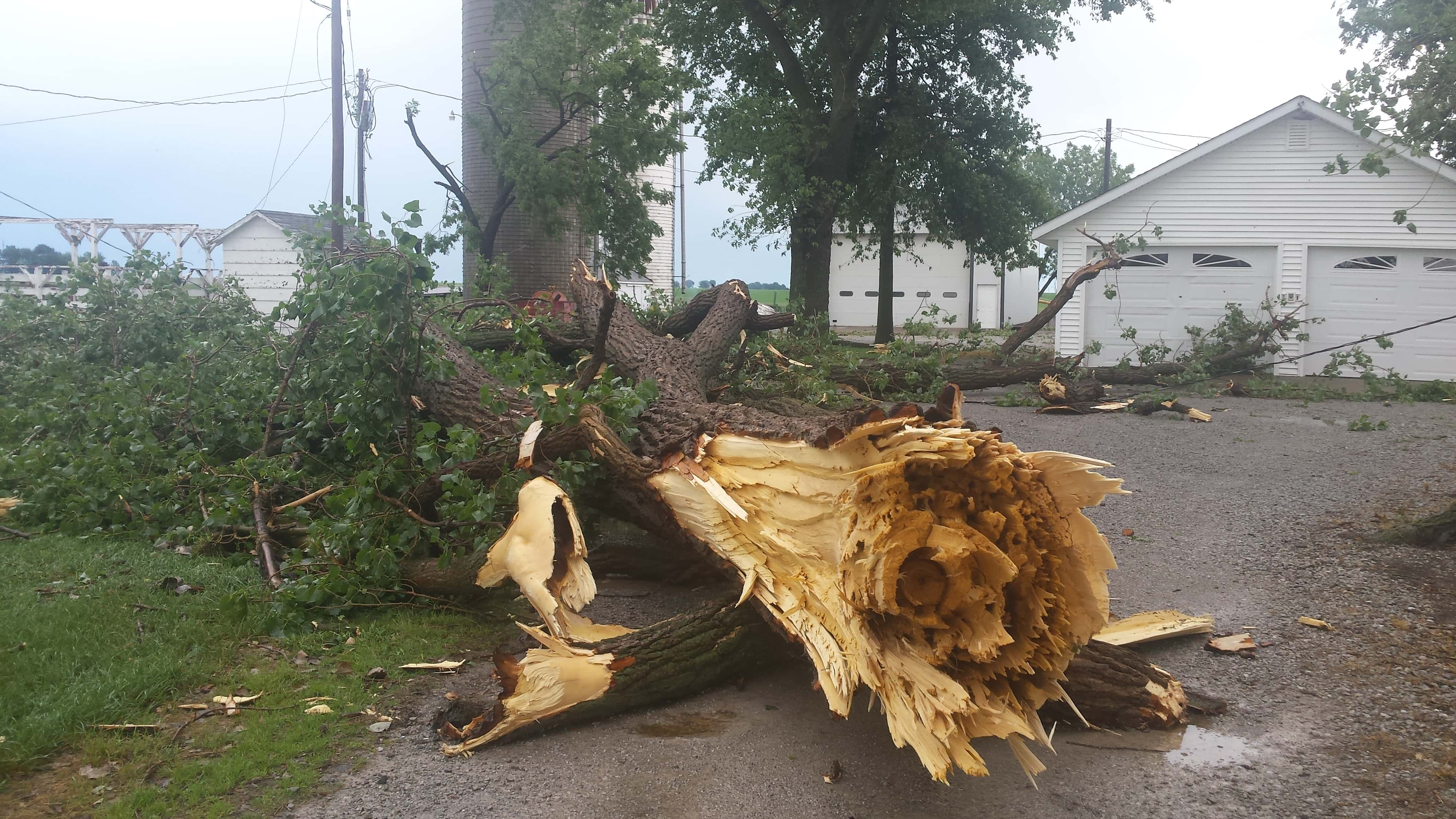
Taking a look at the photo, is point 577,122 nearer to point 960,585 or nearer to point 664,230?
point 664,230

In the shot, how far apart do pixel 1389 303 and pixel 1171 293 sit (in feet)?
10.5

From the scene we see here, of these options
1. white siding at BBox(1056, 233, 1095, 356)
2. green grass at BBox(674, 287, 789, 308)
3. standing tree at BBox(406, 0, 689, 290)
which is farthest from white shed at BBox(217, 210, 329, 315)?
white siding at BBox(1056, 233, 1095, 356)

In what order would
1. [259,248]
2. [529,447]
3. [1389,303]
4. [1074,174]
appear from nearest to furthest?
A: [529,447]
[1389,303]
[259,248]
[1074,174]

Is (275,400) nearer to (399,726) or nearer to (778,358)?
(399,726)

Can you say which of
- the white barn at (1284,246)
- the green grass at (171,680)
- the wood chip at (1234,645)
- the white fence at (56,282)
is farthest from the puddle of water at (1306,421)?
the white fence at (56,282)

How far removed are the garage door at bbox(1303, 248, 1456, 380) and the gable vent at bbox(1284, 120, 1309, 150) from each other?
169cm

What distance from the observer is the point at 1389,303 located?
49.6 ft

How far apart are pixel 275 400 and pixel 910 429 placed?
4.50 m

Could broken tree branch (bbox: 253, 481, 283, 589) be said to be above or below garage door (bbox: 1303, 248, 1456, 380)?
below

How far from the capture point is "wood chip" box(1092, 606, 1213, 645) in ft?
13.5

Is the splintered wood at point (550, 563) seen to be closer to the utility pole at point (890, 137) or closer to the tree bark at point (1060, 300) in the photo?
the tree bark at point (1060, 300)

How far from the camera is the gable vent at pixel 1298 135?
1540cm

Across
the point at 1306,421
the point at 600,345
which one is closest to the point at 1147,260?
the point at 1306,421

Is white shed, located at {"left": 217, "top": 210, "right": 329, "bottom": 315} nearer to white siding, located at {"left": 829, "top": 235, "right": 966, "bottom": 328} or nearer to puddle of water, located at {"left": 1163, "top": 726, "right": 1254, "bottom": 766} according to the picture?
white siding, located at {"left": 829, "top": 235, "right": 966, "bottom": 328}
